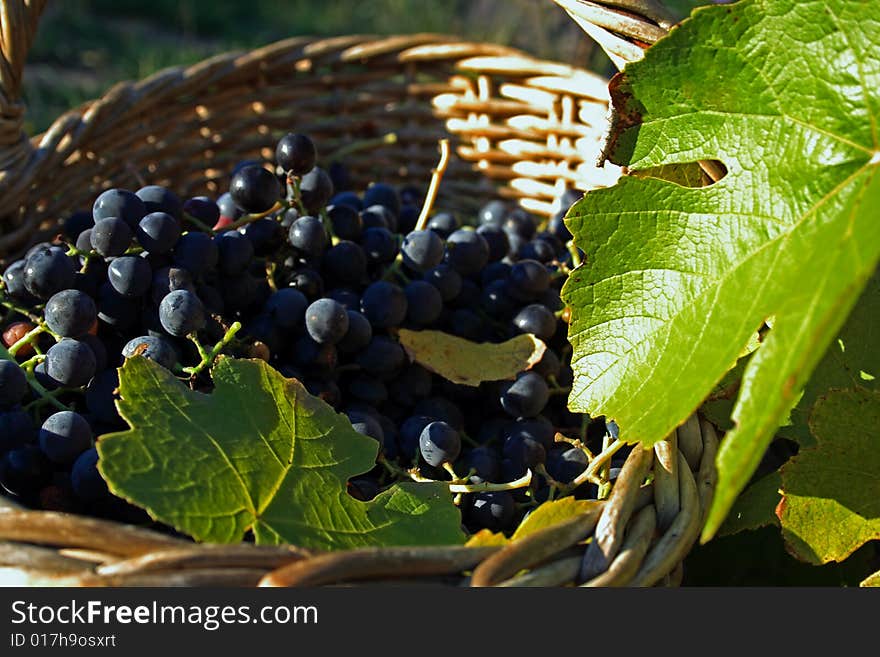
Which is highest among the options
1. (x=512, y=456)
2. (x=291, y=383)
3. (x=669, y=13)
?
(x=669, y=13)

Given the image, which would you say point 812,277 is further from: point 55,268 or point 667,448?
point 55,268

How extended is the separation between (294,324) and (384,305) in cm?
10

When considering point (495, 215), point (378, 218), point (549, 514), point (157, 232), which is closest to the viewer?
point (549, 514)

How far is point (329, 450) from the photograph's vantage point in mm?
776

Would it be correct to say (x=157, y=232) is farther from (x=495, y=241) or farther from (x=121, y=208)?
(x=495, y=241)

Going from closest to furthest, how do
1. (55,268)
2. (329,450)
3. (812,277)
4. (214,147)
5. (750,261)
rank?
1. (812,277)
2. (750,261)
3. (329,450)
4. (55,268)
5. (214,147)

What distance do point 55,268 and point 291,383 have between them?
0.28 meters

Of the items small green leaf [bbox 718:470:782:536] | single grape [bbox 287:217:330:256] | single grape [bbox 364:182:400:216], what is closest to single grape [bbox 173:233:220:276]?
single grape [bbox 287:217:330:256]

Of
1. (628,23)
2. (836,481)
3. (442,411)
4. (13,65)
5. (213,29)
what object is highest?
(628,23)

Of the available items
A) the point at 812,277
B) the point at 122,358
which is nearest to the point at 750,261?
the point at 812,277

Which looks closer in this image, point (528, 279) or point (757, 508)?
point (757, 508)

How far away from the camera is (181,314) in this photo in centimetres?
85

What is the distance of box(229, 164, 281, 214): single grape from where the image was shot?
3.31 feet

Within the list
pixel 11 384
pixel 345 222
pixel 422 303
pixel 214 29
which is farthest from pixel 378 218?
pixel 214 29
